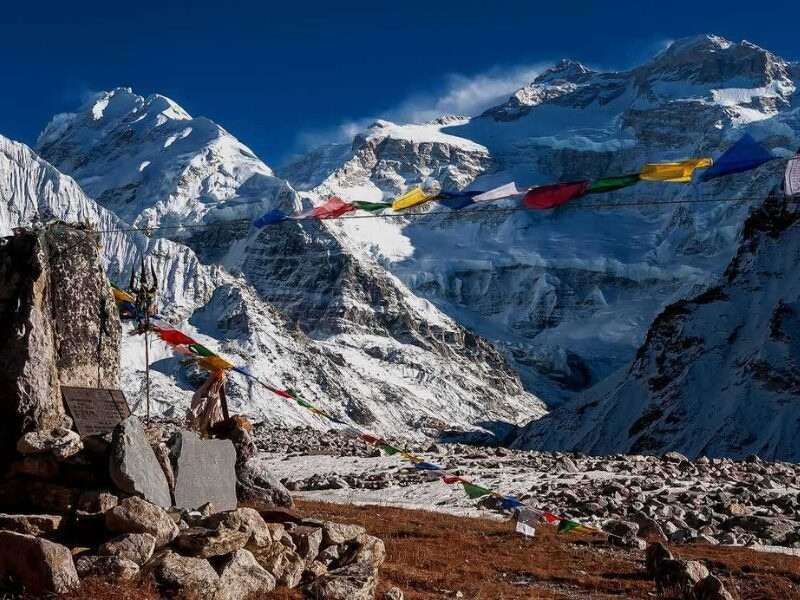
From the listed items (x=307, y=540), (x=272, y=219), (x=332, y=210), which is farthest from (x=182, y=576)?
(x=272, y=219)

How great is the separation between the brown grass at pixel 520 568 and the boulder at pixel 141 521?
44.3 inches

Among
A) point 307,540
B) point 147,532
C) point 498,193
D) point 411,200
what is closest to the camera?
point 147,532

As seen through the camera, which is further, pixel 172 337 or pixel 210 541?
pixel 172 337

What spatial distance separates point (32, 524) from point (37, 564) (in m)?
1.94

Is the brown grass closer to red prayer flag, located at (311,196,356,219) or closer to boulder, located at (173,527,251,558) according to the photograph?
boulder, located at (173,527,251,558)

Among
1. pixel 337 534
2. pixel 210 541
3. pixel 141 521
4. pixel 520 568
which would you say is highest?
pixel 141 521

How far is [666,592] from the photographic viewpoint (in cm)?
1153

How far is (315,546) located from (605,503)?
11.1 meters

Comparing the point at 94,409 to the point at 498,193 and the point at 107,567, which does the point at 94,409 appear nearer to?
the point at 107,567

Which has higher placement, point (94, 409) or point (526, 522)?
point (94, 409)

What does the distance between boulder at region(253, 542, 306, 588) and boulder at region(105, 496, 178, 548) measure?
38.8 inches

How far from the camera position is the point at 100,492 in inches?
451

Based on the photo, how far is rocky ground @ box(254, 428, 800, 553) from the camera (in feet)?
59.1

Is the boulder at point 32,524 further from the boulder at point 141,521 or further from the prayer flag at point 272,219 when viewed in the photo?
the prayer flag at point 272,219
